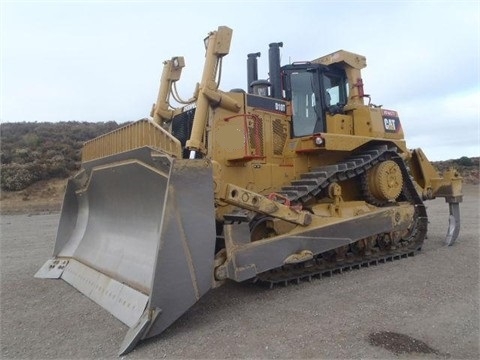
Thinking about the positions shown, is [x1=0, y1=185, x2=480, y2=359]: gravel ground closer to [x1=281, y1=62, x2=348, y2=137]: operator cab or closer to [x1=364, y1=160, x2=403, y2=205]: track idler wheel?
[x1=364, y1=160, x2=403, y2=205]: track idler wheel

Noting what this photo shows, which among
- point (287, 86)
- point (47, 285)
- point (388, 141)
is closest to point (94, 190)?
point (47, 285)

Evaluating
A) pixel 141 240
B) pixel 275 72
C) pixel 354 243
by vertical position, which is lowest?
pixel 354 243

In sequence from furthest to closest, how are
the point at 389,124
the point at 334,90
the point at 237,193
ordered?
the point at 389,124, the point at 334,90, the point at 237,193


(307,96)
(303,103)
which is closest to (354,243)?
(303,103)

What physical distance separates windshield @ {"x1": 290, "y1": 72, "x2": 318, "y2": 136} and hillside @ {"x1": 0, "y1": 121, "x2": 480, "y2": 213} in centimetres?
1742

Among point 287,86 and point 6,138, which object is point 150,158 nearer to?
point 287,86

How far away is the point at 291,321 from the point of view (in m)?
4.00

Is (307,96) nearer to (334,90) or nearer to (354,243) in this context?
(334,90)

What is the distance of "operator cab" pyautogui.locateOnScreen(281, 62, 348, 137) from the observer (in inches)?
260

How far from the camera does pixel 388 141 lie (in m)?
7.09

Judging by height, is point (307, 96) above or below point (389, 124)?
above

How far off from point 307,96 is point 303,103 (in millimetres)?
151

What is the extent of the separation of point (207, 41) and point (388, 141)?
3.68 metres

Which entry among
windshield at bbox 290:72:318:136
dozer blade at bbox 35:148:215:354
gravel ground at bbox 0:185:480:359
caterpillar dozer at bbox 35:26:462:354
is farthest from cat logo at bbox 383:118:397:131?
dozer blade at bbox 35:148:215:354
